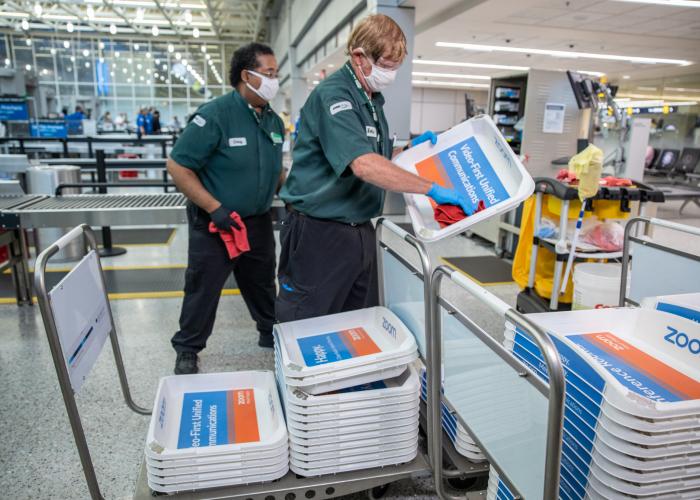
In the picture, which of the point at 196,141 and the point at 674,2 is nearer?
the point at 196,141

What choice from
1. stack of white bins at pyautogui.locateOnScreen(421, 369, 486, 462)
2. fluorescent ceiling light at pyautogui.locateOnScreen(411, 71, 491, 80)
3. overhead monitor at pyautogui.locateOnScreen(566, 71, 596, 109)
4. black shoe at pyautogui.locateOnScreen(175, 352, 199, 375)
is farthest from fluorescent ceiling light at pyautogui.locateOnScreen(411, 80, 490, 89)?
stack of white bins at pyautogui.locateOnScreen(421, 369, 486, 462)

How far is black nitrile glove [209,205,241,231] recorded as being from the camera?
2.39m

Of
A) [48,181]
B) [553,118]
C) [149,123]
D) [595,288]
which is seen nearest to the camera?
[595,288]

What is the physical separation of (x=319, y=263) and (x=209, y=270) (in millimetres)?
836

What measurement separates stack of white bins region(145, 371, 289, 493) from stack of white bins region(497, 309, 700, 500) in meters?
0.85

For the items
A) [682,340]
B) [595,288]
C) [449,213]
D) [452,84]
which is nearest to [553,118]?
[595,288]

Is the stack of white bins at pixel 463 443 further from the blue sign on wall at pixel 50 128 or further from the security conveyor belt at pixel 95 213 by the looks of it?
the blue sign on wall at pixel 50 128

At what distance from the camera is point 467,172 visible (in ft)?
6.11

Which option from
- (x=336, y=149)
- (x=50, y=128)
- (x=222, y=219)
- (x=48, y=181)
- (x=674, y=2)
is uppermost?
(x=674, y=2)

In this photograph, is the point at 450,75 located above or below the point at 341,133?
above

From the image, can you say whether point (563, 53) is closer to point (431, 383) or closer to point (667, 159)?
point (667, 159)

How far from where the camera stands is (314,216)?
76.1 inches

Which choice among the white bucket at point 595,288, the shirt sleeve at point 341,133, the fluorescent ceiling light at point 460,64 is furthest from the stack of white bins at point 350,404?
the fluorescent ceiling light at point 460,64

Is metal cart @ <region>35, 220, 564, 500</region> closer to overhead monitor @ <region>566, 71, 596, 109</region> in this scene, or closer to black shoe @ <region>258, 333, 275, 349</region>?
black shoe @ <region>258, 333, 275, 349</region>
